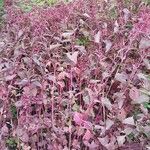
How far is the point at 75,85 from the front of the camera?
Answer: 8.33 feet

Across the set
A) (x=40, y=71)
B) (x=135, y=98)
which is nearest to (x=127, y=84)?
(x=135, y=98)

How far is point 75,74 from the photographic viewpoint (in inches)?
98.8

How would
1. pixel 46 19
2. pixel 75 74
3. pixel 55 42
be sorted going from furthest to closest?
pixel 46 19 < pixel 55 42 < pixel 75 74

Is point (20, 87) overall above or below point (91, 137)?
above

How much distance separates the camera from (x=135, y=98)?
2.35 meters

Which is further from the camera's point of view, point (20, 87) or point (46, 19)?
point (46, 19)

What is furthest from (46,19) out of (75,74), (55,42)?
(75,74)

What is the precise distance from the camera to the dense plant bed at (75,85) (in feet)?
7.59

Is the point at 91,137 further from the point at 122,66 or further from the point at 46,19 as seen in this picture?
the point at 46,19

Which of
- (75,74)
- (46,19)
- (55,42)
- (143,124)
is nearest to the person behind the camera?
(143,124)

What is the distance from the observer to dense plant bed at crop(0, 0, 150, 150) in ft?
7.59

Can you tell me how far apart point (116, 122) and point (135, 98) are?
17 centimetres

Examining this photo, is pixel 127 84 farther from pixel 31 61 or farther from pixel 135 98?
pixel 31 61

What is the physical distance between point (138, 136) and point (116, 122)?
0.47ft
